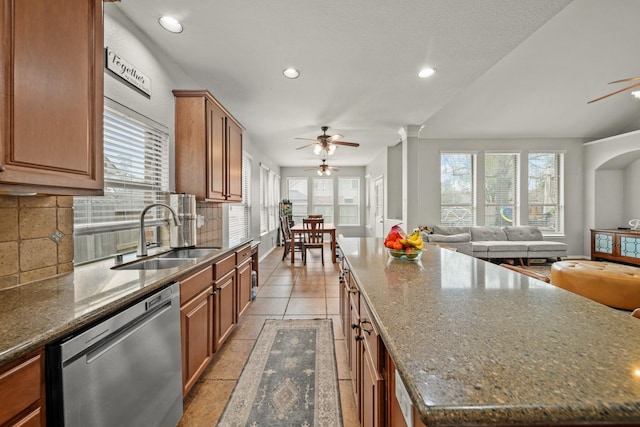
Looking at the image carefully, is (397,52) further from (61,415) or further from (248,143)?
(248,143)

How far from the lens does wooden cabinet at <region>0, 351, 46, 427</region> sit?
69 cm

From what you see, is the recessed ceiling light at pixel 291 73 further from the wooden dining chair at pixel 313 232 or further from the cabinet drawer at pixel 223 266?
the wooden dining chair at pixel 313 232

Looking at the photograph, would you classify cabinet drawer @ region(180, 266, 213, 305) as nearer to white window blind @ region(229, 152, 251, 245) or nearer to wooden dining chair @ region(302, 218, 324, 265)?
white window blind @ region(229, 152, 251, 245)

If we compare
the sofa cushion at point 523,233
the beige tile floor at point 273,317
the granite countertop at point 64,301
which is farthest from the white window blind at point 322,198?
the granite countertop at point 64,301

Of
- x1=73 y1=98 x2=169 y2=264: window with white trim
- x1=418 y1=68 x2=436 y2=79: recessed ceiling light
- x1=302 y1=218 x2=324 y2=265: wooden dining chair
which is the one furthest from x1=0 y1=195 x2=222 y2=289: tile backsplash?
x1=302 y1=218 x2=324 y2=265: wooden dining chair

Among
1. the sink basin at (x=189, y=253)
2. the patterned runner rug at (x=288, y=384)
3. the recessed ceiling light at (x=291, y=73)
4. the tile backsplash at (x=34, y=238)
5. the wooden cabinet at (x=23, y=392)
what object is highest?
the recessed ceiling light at (x=291, y=73)

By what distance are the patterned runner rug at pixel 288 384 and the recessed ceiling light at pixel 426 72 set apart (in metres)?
2.87

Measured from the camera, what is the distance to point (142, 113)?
2115 mm

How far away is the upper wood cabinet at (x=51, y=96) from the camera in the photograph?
3.06 ft

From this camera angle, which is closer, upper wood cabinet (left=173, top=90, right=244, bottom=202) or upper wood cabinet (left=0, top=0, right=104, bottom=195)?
upper wood cabinet (left=0, top=0, right=104, bottom=195)

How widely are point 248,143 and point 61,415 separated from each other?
192 inches

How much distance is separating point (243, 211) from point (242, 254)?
7.95ft

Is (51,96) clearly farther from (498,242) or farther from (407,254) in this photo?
(498,242)

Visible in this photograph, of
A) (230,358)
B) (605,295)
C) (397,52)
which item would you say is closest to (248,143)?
(397,52)
